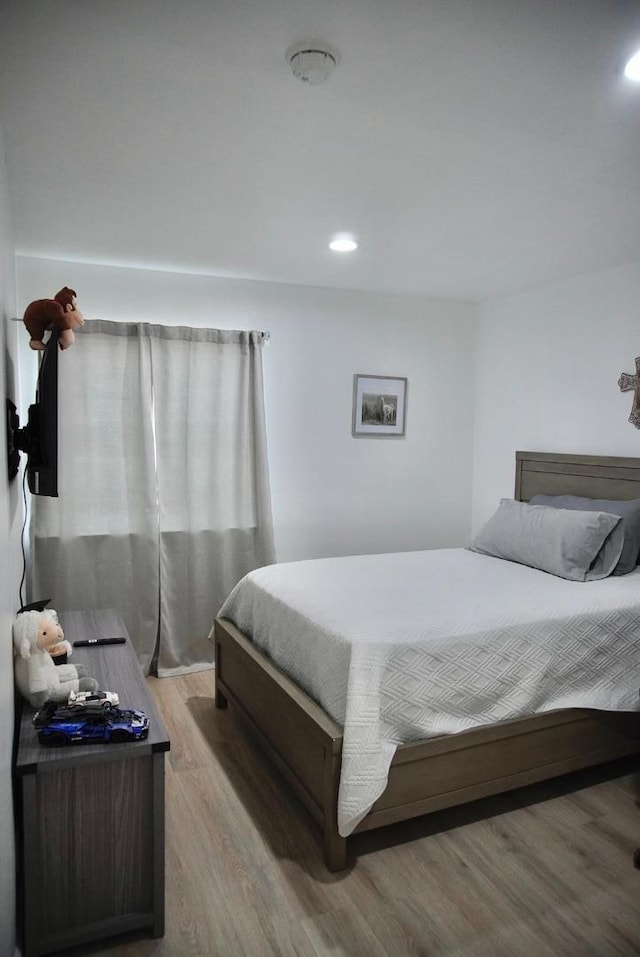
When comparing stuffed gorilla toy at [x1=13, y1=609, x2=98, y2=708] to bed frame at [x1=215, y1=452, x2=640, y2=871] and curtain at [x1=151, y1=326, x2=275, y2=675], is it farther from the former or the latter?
curtain at [x1=151, y1=326, x2=275, y2=675]

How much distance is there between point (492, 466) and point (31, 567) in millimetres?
3187

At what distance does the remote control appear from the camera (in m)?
2.66

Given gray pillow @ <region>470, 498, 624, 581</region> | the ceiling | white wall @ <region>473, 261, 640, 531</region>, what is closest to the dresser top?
the ceiling

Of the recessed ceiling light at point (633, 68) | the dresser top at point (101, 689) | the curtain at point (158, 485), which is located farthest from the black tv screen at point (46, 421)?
the recessed ceiling light at point (633, 68)

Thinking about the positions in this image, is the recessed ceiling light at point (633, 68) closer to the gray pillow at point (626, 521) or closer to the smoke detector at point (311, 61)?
the smoke detector at point (311, 61)

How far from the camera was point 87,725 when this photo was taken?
6.19ft

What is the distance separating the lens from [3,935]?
57.0 inches

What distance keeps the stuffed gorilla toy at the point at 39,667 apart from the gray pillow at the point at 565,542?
7.46 ft

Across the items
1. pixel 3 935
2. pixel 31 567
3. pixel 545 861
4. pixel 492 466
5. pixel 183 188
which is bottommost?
pixel 545 861

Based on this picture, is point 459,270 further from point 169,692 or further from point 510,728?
point 169,692

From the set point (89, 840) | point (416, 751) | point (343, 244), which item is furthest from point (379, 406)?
point (89, 840)

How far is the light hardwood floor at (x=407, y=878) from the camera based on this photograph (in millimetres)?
1899

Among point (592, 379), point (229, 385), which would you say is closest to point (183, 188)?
point (229, 385)

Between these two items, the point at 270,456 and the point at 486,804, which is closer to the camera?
the point at 486,804
